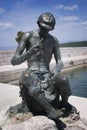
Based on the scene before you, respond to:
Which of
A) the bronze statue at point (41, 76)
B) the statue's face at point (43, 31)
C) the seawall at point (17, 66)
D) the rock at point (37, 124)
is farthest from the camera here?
the seawall at point (17, 66)

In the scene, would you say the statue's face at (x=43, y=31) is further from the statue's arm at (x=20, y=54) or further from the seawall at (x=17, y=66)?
the seawall at (x=17, y=66)

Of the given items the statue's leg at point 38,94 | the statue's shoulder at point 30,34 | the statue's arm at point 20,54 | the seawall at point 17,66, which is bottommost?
the seawall at point 17,66

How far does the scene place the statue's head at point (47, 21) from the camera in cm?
385

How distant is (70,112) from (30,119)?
28.7 inches

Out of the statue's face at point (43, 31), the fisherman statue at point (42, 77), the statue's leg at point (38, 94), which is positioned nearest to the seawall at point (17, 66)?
the fisherman statue at point (42, 77)

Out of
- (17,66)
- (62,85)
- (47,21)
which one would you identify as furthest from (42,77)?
(17,66)

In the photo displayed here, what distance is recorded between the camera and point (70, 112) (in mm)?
4203

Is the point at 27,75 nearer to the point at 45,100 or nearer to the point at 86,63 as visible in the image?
the point at 45,100

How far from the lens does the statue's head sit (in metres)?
3.85

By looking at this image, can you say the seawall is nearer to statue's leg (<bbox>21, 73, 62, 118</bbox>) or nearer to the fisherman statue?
the fisherman statue

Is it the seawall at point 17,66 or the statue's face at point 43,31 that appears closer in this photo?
the statue's face at point 43,31

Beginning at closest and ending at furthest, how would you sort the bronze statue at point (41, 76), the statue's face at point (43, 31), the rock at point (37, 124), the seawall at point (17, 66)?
the rock at point (37, 124) → the bronze statue at point (41, 76) → the statue's face at point (43, 31) → the seawall at point (17, 66)

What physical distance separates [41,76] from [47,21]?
0.78m

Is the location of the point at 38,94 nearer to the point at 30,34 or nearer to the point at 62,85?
the point at 62,85
